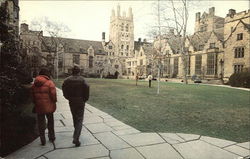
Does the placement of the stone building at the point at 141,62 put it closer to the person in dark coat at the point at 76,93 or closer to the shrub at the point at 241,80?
the shrub at the point at 241,80

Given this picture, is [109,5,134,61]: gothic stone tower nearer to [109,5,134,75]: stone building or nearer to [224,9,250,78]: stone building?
[109,5,134,75]: stone building

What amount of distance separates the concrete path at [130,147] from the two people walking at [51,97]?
325 millimetres

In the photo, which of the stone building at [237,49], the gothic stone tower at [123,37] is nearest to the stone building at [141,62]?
the gothic stone tower at [123,37]

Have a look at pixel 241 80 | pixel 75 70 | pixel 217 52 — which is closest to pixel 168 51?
pixel 217 52

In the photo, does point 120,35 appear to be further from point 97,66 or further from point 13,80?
point 13,80

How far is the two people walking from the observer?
4.25 meters

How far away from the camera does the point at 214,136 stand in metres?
5.24

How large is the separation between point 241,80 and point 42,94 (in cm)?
2762

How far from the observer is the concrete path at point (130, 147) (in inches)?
150

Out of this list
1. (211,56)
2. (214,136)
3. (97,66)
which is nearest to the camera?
(214,136)

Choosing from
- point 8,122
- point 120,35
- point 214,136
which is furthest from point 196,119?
point 120,35

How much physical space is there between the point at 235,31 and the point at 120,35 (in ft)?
147

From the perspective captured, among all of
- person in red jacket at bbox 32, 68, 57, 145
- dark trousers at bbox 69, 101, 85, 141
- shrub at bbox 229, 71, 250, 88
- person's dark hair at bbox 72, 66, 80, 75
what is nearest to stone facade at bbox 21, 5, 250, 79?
shrub at bbox 229, 71, 250, 88

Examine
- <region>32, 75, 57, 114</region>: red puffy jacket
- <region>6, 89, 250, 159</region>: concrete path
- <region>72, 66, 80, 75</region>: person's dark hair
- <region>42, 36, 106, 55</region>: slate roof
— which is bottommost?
<region>6, 89, 250, 159</region>: concrete path
